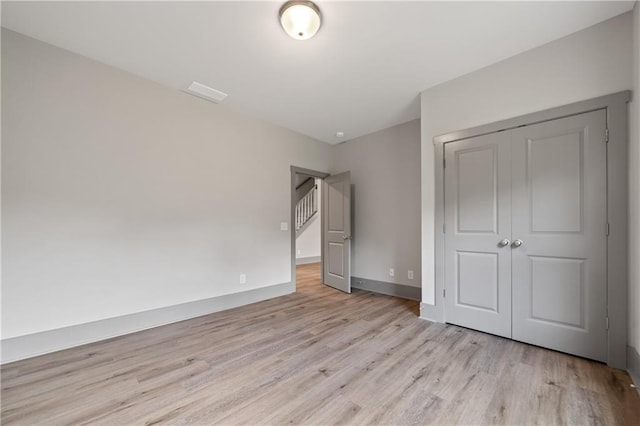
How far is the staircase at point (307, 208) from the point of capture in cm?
784

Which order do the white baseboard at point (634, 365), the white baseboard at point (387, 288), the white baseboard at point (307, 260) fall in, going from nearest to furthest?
the white baseboard at point (634, 365)
the white baseboard at point (387, 288)
the white baseboard at point (307, 260)

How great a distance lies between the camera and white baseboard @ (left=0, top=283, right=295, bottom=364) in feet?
7.16

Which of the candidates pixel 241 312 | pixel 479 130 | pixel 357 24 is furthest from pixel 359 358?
pixel 357 24

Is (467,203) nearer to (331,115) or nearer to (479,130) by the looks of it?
(479,130)

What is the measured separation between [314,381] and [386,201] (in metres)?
3.09

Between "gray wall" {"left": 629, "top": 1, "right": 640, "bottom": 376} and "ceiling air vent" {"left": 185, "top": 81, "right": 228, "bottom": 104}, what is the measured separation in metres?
3.83

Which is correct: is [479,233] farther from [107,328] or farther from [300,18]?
[107,328]

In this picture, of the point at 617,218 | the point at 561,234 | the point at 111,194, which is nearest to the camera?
the point at 617,218

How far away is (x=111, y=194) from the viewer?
267 centimetres

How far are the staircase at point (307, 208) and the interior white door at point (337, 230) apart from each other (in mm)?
2732

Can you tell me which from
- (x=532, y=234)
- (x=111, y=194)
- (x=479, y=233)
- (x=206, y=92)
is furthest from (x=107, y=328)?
(x=532, y=234)

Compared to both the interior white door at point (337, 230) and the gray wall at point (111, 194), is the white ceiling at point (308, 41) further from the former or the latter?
the interior white door at point (337, 230)

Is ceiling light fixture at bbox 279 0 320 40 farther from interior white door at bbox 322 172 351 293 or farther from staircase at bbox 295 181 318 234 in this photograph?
staircase at bbox 295 181 318 234

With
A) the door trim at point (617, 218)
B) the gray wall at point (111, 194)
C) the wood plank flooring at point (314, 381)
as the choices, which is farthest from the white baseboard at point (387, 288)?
the door trim at point (617, 218)
